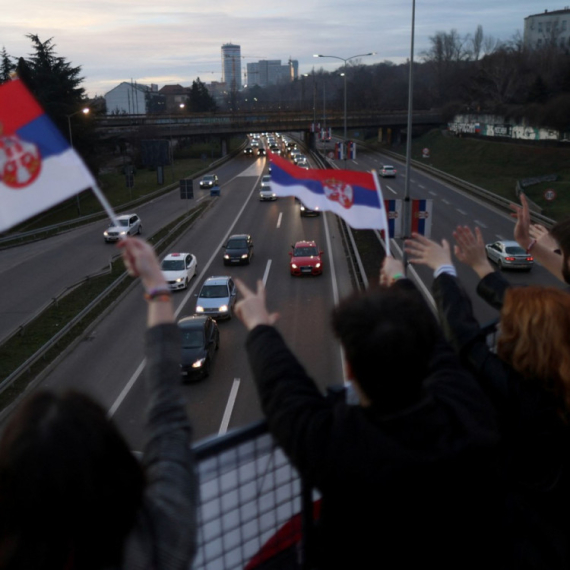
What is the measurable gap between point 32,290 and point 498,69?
70442 millimetres

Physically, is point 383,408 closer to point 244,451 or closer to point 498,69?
point 244,451

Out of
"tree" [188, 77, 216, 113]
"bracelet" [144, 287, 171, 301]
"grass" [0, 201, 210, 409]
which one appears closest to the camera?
"bracelet" [144, 287, 171, 301]

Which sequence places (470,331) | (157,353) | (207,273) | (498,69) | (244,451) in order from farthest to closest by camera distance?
(498,69), (207,273), (470,331), (244,451), (157,353)

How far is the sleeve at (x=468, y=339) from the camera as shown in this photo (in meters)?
2.42

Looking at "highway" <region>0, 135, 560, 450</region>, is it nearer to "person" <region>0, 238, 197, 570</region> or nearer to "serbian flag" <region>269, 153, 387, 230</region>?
"person" <region>0, 238, 197, 570</region>


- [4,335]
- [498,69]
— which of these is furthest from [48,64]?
[498,69]

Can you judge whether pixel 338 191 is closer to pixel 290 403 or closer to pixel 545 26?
pixel 290 403

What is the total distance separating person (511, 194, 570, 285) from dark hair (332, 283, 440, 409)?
5.39 ft

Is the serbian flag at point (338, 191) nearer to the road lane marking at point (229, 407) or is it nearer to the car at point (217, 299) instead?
the road lane marking at point (229, 407)

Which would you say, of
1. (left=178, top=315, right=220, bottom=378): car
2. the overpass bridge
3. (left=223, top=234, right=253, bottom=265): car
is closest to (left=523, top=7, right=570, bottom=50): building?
the overpass bridge

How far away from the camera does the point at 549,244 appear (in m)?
3.98

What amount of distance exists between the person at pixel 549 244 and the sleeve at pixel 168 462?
2.16m

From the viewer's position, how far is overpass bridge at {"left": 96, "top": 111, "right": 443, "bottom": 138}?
69250mm

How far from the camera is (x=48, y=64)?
1816 inches
